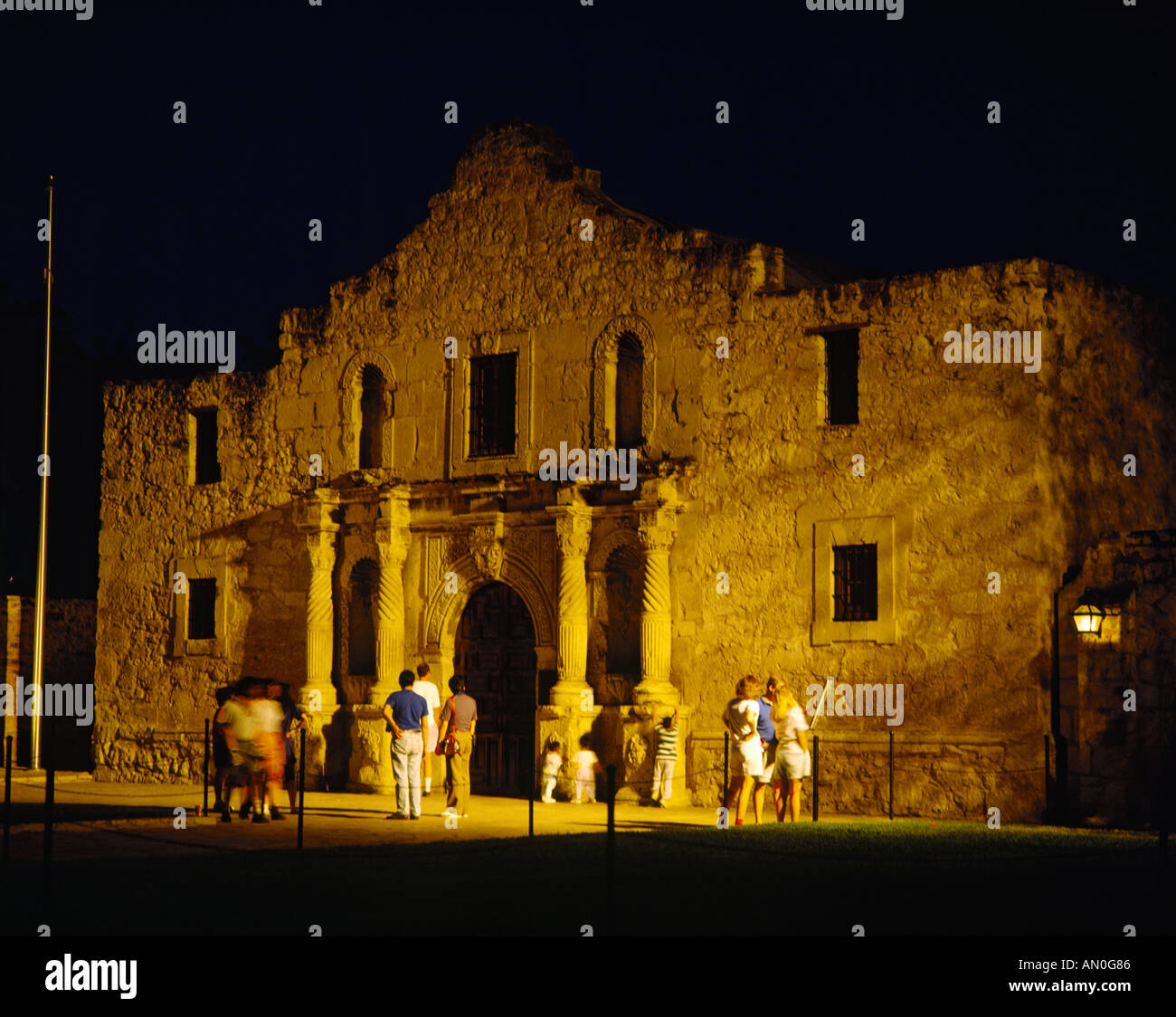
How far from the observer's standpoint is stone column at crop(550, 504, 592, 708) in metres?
22.0

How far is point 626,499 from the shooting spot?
72.4ft

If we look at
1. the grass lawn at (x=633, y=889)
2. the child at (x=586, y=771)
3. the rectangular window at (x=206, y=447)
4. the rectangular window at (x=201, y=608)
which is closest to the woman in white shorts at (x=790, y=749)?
the grass lawn at (x=633, y=889)

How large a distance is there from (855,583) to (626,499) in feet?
10.6

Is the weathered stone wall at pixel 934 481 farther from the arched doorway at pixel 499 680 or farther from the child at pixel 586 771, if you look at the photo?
the arched doorway at pixel 499 680

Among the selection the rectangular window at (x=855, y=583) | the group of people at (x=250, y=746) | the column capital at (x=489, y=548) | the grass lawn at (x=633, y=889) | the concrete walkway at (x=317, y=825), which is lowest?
the concrete walkway at (x=317, y=825)

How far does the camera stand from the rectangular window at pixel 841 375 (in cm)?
2091

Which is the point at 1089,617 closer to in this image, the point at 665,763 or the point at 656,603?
the point at 665,763

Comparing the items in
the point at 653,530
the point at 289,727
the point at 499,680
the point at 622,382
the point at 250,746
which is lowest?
the point at 250,746

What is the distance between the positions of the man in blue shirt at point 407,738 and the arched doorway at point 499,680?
3.90 metres

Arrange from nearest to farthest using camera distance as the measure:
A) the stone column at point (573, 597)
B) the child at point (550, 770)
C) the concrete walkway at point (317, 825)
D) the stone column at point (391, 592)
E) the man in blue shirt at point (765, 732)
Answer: the concrete walkway at point (317, 825), the man in blue shirt at point (765, 732), the child at point (550, 770), the stone column at point (573, 597), the stone column at point (391, 592)

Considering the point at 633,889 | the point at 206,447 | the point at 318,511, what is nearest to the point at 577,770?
the point at 318,511

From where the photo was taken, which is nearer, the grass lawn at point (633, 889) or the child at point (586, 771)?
the grass lawn at point (633, 889)

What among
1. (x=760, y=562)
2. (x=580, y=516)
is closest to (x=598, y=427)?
(x=580, y=516)

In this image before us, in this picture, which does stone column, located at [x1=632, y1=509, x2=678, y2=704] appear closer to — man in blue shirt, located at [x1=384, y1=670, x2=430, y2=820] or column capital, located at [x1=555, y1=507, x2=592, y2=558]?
column capital, located at [x1=555, y1=507, x2=592, y2=558]
